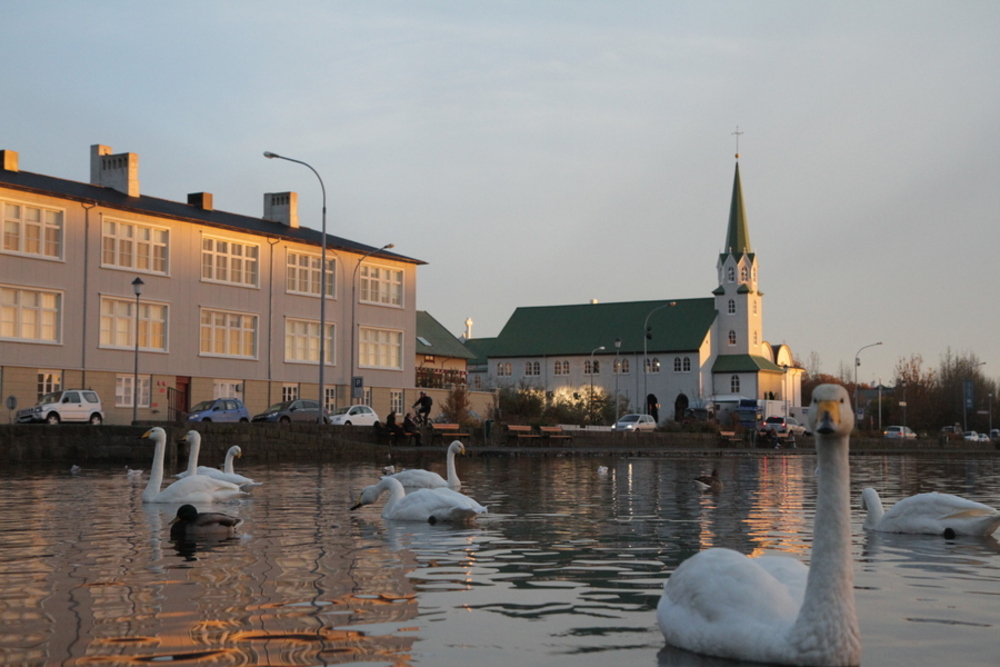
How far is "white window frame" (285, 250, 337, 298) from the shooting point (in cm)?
6325

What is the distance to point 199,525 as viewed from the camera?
12398 millimetres

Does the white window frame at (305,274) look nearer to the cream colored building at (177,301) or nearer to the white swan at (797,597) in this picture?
the cream colored building at (177,301)

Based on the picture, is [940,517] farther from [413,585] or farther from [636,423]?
[636,423]

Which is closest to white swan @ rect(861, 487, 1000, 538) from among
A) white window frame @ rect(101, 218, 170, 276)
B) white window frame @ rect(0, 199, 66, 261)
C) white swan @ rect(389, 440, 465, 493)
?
white swan @ rect(389, 440, 465, 493)

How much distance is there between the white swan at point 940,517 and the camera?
510 inches

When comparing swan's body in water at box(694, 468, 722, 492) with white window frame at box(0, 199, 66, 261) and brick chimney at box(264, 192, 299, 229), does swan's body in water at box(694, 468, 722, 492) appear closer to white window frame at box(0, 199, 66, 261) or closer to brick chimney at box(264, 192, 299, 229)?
white window frame at box(0, 199, 66, 261)

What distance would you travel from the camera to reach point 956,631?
7.41m

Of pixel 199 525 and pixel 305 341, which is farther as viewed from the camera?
pixel 305 341

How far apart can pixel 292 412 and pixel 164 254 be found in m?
9.96

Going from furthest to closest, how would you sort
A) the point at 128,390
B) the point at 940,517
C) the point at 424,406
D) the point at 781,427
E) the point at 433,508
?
the point at 781,427
the point at 128,390
the point at 424,406
the point at 433,508
the point at 940,517

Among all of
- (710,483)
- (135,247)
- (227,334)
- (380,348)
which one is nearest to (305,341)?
(227,334)

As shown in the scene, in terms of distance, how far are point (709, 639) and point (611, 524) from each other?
8.62m

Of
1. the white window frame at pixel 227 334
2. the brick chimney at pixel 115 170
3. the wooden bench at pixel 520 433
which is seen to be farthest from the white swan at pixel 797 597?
the brick chimney at pixel 115 170

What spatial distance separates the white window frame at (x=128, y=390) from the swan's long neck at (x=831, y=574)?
5083 cm
